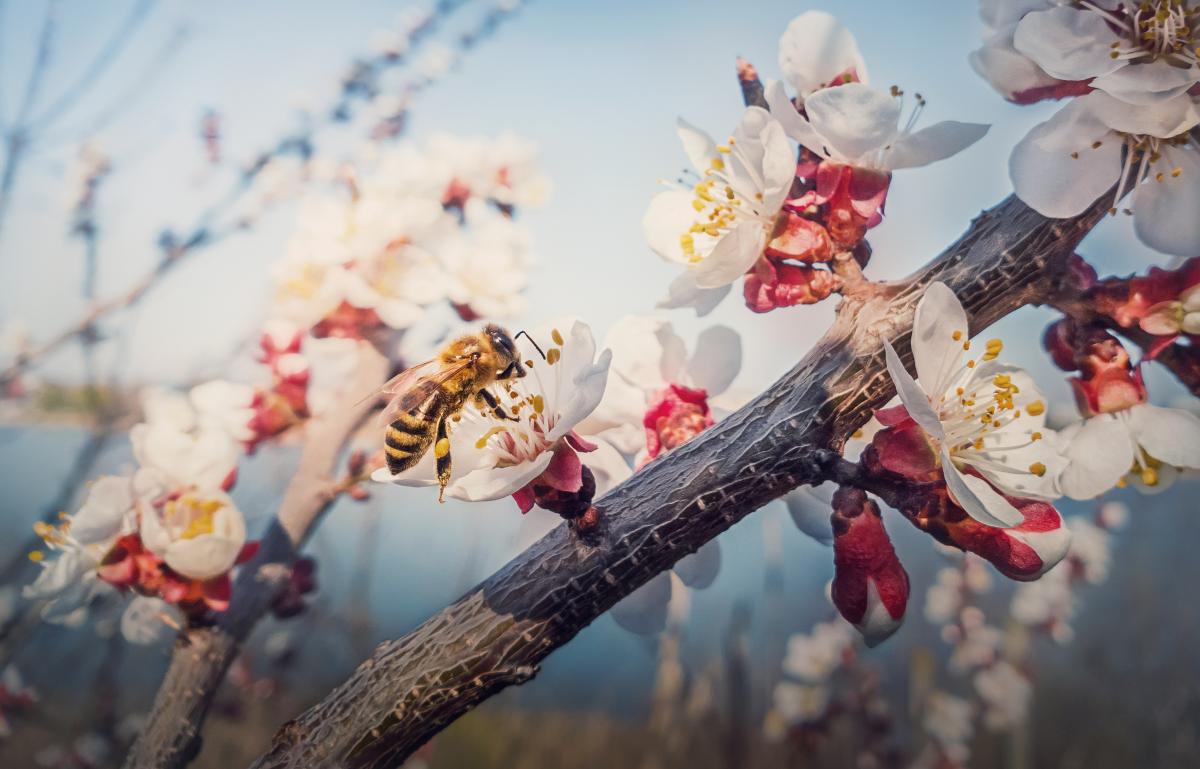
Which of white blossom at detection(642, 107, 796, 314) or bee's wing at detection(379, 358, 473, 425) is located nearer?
white blossom at detection(642, 107, 796, 314)

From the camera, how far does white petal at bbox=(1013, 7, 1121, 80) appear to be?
26.3 inches

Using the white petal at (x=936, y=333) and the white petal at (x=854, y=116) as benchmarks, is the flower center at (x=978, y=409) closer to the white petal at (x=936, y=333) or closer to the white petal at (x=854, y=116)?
the white petal at (x=936, y=333)

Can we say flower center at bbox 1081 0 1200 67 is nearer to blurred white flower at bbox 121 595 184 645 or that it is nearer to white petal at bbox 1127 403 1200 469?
white petal at bbox 1127 403 1200 469

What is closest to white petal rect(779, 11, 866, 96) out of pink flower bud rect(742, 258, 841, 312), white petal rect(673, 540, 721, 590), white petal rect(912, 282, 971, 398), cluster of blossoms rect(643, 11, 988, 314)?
cluster of blossoms rect(643, 11, 988, 314)

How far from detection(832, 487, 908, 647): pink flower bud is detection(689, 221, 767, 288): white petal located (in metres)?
0.25

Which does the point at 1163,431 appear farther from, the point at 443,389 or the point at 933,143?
the point at 443,389

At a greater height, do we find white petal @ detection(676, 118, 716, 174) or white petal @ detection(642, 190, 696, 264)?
white petal @ detection(676, 118, 716, 174)

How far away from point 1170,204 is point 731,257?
450 millimetres

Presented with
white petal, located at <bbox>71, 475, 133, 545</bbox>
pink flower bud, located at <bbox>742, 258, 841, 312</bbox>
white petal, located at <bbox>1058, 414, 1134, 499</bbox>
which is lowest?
white petal, located at <bbox>1058, 414, 1134, 499</bbox>

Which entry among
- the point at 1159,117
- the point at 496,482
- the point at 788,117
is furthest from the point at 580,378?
the point at 1159,117

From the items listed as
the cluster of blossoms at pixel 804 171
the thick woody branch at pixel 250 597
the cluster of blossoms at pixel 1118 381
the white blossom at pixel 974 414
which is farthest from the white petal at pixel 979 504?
the thick woody branch at pixel 250 597

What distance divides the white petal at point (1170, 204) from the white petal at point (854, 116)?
10.8 inches

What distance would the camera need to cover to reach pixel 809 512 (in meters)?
0.83

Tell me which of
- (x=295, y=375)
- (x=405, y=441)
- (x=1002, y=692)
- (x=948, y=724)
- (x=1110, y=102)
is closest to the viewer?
(x=1110, y=102)
